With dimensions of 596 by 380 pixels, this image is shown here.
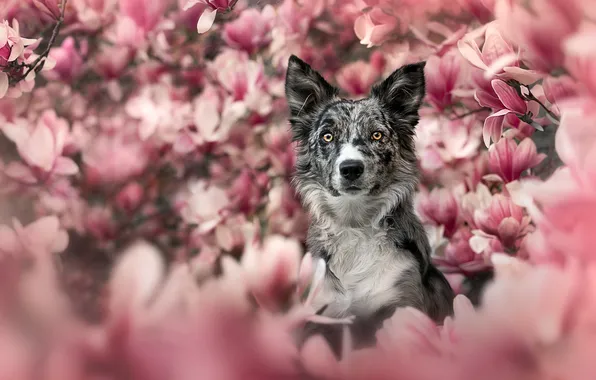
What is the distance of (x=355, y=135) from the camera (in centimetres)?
184

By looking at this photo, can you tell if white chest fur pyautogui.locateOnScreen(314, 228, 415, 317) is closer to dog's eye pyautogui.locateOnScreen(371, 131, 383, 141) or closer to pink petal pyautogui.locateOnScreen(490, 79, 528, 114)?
dog's eye pyautogui.locateOnScreen(371, 131, 383, 141)

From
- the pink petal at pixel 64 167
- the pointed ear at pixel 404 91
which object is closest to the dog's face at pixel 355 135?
the pointed ear at pixel 404 91

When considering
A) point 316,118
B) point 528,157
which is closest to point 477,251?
point 528,157

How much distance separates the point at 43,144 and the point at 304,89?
78cm

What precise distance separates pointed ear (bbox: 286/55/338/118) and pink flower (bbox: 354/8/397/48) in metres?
0.19

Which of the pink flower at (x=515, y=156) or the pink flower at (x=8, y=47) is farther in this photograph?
the pink flower at (x=515, y=156)

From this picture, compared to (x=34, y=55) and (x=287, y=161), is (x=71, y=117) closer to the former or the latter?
(x=34, y=55)

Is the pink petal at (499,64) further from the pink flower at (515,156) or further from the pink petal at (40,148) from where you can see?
the pink petal at (40,148)

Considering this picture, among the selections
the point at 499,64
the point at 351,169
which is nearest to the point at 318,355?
the point at 499,64

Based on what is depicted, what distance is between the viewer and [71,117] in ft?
5.88

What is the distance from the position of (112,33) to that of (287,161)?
71cm

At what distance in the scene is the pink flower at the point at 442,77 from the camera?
1.80 m

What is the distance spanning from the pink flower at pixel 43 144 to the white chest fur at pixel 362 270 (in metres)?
0.81

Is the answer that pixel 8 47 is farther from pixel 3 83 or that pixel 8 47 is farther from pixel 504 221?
pixel 504 221
